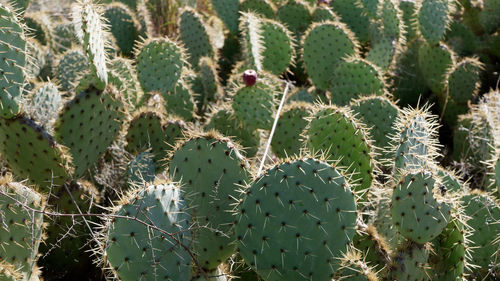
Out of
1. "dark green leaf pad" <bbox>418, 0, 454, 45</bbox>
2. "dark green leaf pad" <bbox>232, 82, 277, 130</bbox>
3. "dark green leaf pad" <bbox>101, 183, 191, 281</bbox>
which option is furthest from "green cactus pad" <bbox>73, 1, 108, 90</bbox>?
"dark green leaf pad" <bbox>418, 0, 454, 45</bbox>

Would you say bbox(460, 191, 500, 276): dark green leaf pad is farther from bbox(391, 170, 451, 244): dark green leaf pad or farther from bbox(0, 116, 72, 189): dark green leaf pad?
bbox(0, 116, 72, 189): dark green leaf pad

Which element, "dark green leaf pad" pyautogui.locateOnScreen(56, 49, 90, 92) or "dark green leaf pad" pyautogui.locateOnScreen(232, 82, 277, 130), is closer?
"dark green leaf pad" pyautogui.locateOnScreen(232, 82, 277, 130)

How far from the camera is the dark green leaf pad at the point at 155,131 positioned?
3.71 m

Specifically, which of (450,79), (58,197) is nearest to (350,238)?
(58,197)

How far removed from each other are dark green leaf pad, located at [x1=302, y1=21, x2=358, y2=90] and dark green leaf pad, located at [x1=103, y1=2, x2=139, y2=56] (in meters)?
1.63

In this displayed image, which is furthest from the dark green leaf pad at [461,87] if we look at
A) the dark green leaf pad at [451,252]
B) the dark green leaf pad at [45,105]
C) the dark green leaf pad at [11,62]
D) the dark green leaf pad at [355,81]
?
the dark green leaf pad at [11,62]

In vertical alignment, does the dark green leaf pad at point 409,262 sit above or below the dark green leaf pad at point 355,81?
above

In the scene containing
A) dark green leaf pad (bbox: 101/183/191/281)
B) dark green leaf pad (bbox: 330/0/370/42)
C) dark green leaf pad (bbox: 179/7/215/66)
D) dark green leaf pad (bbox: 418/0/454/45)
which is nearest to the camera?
dark green leaf pad (bbox: 101/183/191/281)

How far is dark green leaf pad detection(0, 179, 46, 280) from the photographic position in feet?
8.07

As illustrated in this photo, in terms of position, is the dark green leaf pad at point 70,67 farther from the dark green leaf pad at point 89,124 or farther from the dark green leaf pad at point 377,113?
the dark green leaf pad at point 377,113

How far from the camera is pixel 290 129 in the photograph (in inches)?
154

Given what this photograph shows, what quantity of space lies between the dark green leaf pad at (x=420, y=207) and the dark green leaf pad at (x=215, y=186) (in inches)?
22.2

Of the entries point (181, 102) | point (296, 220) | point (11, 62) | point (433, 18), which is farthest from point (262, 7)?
point (296, 220)

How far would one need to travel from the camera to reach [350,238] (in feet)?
7.75
